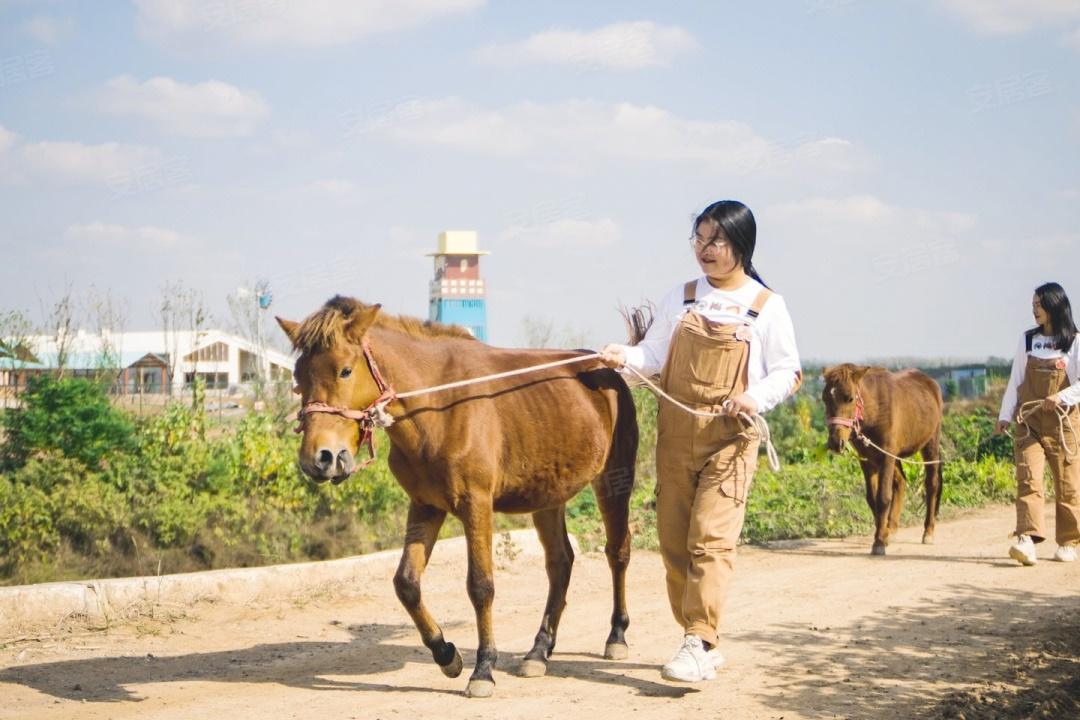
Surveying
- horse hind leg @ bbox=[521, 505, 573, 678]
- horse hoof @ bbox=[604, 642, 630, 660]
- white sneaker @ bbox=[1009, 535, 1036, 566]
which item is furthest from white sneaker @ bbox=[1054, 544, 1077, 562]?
horse hind leg @ bbox=[521, 505, 573, 678]

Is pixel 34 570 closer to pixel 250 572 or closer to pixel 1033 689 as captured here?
pixel 250 572

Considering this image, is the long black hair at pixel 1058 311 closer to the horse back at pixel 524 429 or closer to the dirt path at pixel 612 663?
the dirt path at pixel 612 663

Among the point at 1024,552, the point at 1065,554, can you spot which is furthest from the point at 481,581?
the point at 1065,554

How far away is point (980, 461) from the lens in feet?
57.2

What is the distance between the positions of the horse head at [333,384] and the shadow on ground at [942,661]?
2.57 metres

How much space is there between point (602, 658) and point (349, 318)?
2.85 metres

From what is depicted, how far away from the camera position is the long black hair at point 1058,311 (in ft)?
32.9

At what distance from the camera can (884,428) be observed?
39.4 feet

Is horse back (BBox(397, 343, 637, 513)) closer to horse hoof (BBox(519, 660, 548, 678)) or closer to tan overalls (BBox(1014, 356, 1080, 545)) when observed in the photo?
horse hoof (BBox(519, 660, 548, 678))

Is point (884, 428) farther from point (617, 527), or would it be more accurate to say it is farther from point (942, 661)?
point (617, 527)

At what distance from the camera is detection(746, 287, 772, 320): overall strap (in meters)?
5.82

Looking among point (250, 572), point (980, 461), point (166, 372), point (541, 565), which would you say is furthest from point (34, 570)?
point (980, 461)

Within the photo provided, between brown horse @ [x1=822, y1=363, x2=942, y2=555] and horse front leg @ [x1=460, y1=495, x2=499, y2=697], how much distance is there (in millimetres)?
6238

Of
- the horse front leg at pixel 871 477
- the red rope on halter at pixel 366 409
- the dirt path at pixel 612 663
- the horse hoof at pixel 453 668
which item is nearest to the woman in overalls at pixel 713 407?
the dirt path at pixel 612 663
